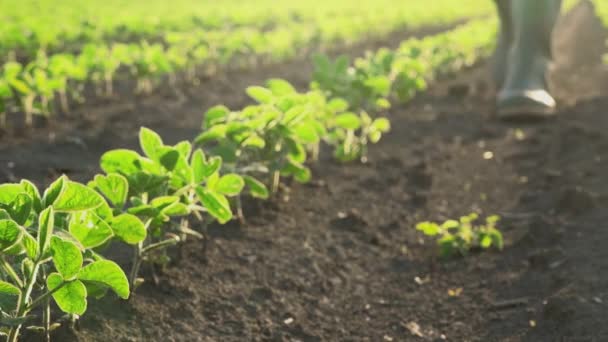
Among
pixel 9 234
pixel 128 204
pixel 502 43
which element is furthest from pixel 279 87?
pixel 502 43

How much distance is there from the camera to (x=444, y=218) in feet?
11.0

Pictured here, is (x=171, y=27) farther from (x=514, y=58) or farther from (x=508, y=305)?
(x=508, y=305)

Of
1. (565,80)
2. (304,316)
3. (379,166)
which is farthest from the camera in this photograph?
(565,80)

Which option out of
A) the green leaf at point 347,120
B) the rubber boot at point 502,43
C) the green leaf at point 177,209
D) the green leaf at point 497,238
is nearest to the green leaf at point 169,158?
the green leaf at point 177,209

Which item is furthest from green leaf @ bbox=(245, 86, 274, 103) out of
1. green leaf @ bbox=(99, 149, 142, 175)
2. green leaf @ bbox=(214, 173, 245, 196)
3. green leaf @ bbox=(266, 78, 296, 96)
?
green leaf @ bbox=(99, 149, 142, 175)

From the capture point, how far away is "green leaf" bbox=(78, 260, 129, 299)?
161 centimetres

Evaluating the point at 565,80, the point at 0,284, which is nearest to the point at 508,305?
the point at 0,284

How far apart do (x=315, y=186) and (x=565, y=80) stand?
437 cm

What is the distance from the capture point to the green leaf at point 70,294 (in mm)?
1596

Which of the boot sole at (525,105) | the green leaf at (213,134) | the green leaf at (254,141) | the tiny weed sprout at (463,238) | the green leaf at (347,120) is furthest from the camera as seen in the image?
the boot sole at (525,105)

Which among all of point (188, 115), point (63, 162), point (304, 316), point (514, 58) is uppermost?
point (514, 58)

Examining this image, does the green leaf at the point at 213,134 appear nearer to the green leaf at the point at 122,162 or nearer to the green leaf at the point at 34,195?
the green leaf at the point at 122,162

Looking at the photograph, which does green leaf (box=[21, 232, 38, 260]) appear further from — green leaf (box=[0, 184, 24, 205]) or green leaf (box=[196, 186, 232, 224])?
green leaf (box=[196, 186, 232, 224])

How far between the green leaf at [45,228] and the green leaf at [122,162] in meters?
0.62
